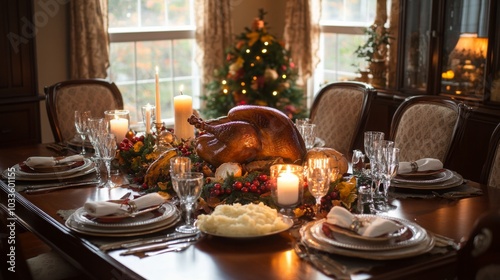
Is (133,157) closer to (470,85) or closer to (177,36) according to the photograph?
(470,85)

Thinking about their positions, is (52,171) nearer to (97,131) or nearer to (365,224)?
(97,131)

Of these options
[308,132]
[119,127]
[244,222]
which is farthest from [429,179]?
[119,127]

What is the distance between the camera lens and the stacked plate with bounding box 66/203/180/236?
186 cm

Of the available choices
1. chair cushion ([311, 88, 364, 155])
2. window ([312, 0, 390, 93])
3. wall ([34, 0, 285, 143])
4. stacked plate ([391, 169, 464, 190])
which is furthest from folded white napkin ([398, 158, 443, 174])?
wall ([34, 0, 285, 143])

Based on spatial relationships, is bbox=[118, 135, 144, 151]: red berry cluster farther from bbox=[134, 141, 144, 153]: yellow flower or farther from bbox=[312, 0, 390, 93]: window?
bbox=[312, 0, 390, 93]: window

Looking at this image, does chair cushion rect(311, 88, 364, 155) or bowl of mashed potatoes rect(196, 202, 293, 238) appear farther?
chair cushion rect(311, 88, 364, 155)

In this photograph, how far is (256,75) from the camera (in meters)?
5.17

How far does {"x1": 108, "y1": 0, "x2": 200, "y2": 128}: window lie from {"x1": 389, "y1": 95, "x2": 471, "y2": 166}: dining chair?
245cm

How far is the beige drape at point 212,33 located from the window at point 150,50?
130mm

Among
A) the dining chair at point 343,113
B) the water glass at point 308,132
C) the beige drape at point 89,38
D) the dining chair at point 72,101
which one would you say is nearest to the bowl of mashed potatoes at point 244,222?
the water glass at point 308,132

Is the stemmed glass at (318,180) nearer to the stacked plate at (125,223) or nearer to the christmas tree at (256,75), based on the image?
the stacked plate at (125,223)

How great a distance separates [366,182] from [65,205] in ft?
3.26

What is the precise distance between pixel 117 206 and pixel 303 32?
3705 millimetres

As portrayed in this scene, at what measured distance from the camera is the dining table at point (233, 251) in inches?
62.9
